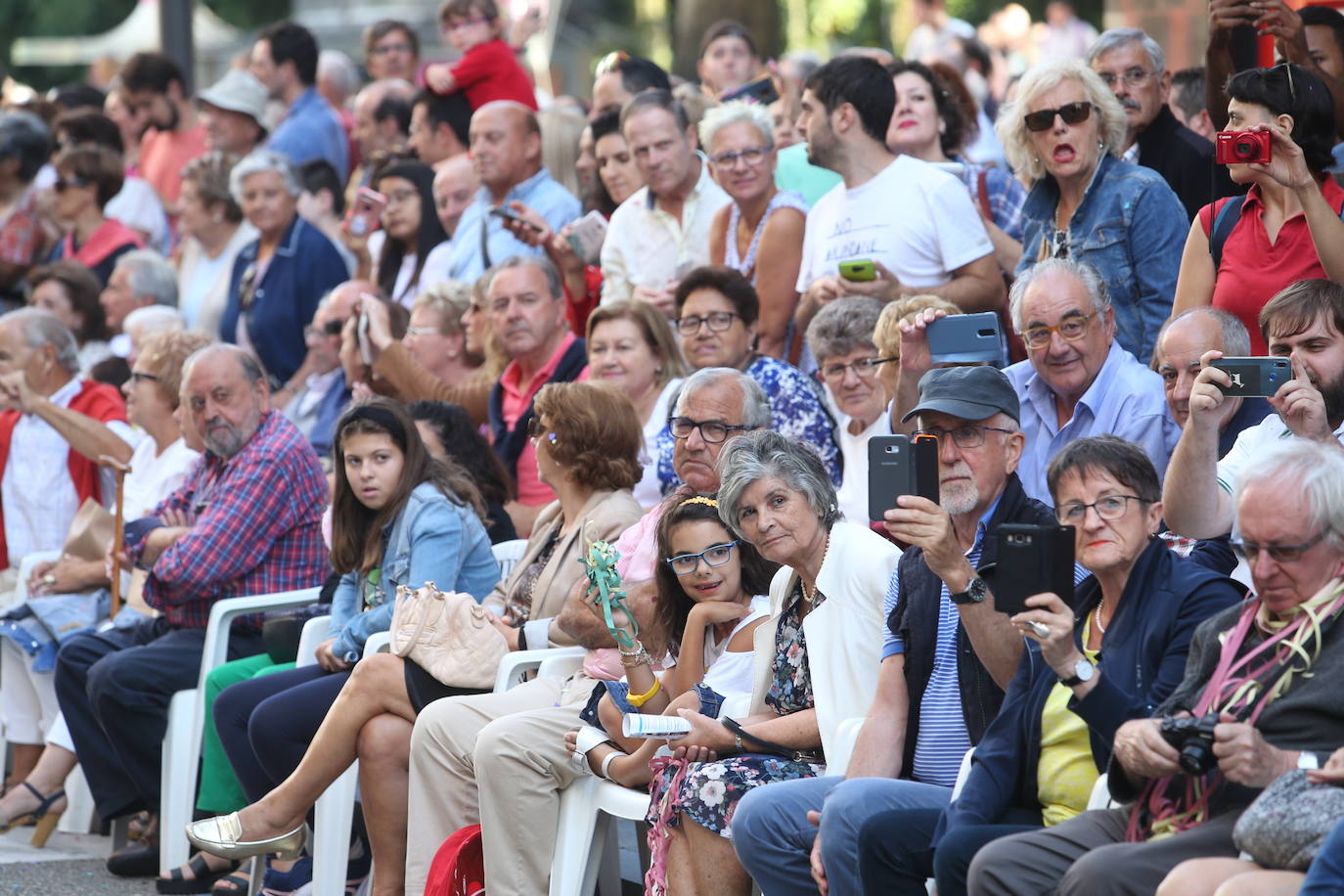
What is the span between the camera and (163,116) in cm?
1200

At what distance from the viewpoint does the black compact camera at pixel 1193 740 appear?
343 centimetres

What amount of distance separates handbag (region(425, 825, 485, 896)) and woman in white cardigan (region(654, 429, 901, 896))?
809 millimetres

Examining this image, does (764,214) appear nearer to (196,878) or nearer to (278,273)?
(196,878)

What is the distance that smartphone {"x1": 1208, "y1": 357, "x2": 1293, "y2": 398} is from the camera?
409 centimetres

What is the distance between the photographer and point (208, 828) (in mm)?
5738

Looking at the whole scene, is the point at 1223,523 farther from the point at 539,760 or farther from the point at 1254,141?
the point at 539,760

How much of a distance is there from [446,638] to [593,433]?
79 centimetres

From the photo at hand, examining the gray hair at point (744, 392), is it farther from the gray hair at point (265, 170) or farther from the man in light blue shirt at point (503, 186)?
the gray hair at point (265, 170)

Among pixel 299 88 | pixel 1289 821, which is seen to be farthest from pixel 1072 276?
pixel 299 88

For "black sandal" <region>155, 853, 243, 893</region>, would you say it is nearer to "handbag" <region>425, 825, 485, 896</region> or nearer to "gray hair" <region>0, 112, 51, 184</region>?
"handbag" <region>425, 825, 485, 896</region>

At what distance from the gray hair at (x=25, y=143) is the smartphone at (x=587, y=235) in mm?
4772

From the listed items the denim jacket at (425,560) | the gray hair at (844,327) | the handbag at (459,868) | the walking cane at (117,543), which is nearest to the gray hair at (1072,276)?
the gray hair at (844,327)

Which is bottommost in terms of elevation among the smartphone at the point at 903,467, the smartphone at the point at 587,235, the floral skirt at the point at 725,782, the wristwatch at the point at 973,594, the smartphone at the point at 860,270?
the floral skirt at the point at 725,782

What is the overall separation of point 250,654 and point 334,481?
0.89 meters
